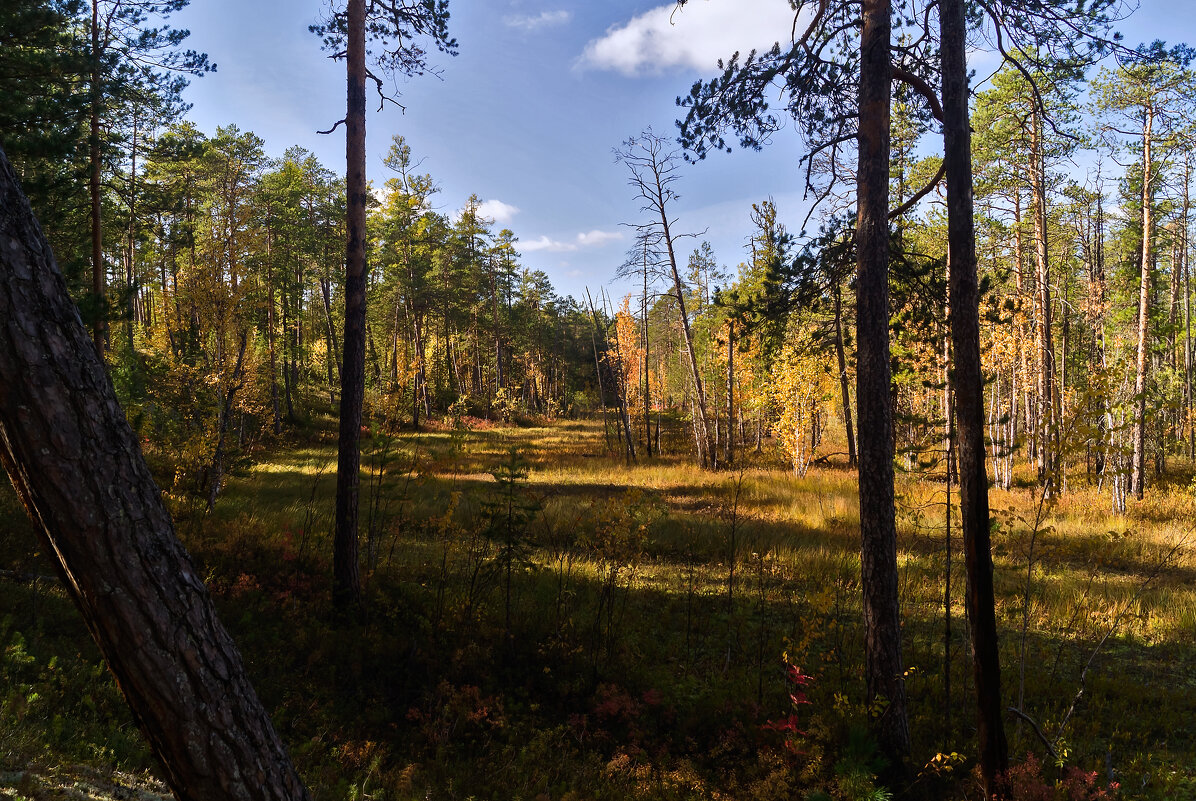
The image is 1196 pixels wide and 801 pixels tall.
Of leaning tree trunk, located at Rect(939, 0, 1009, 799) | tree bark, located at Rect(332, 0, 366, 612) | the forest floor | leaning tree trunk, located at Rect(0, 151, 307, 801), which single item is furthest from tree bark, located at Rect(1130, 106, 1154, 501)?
leaning tree trunk, located at Rect(0, 151, 307, 801)

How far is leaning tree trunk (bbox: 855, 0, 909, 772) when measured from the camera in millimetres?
4672

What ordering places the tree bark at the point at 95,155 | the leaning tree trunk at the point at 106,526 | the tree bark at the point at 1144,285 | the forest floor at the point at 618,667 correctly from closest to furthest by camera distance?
the leaning tree trunk at the point at 106,526
the forest floor at the point at 618,667
the tree bark at the point at 95,155
the tree bark at the point at 1144,285

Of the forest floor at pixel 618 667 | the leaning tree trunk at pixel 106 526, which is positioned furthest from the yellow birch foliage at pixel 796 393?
the leaning tree trunk at pixel 106 526

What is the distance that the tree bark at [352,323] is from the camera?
6.58 metres

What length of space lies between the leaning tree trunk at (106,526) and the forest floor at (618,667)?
1485mm

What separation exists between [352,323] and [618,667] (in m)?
5.21

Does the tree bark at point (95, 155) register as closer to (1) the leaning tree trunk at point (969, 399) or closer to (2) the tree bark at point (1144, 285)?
(1) the leaning tree trunk at point (969, 399)

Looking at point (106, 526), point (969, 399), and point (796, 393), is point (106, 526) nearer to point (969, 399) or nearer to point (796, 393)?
point (969, 399)

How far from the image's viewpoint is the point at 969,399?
4.04m

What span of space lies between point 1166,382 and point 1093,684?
101 ft

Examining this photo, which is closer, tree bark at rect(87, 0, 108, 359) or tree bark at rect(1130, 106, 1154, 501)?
tree bark at rect(87, 0, 108, 359)

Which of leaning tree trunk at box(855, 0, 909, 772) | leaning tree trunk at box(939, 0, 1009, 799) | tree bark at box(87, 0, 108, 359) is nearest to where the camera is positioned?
leaning tree trunk at box(939, 0, 1009, 799)

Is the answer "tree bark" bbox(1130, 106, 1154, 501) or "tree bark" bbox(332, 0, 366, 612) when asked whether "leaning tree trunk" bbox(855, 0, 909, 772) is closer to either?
"tree bark" bbox(332, 0, 366, 612)

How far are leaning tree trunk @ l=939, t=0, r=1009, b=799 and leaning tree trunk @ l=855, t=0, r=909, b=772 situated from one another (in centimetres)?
63
